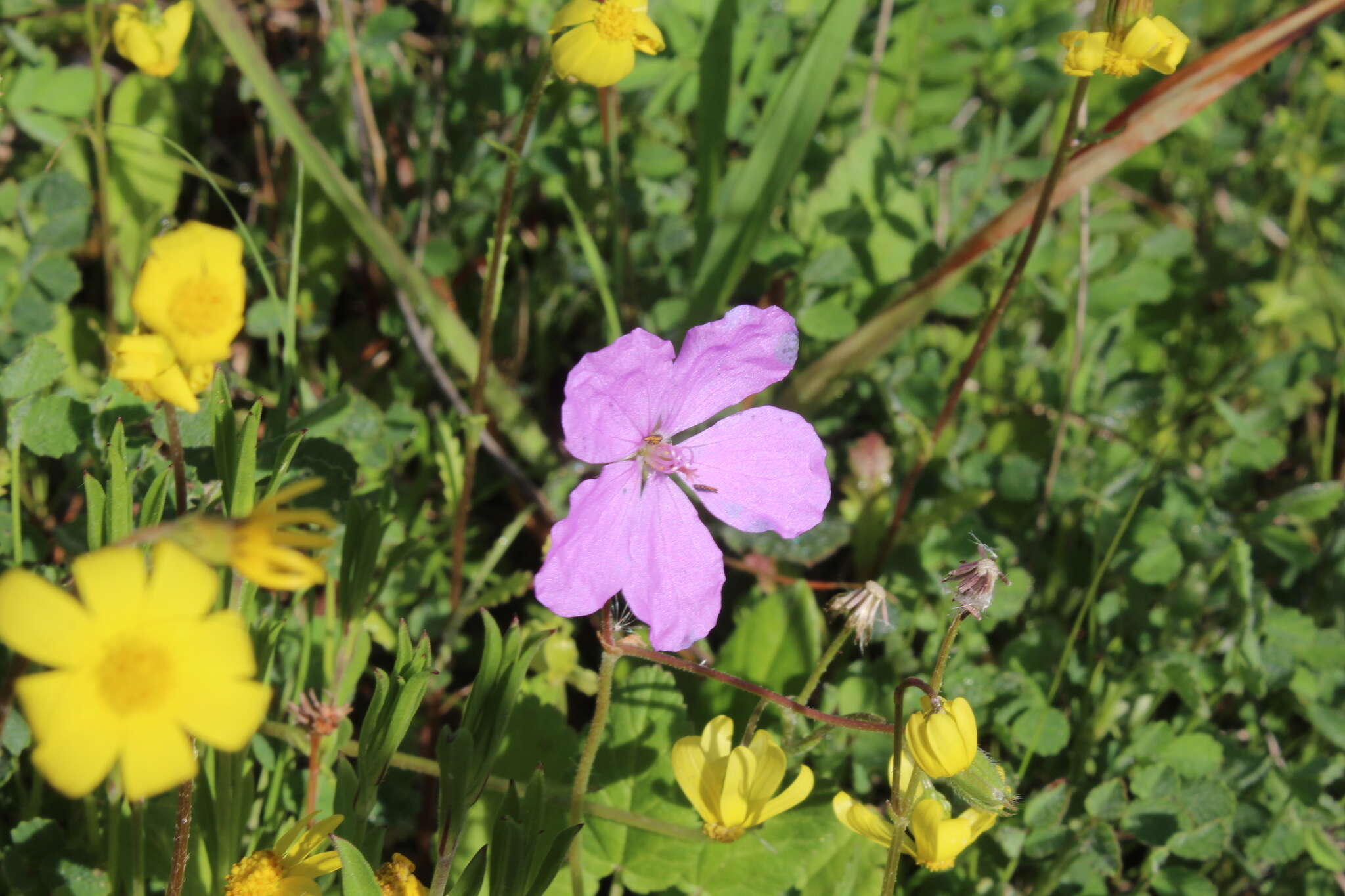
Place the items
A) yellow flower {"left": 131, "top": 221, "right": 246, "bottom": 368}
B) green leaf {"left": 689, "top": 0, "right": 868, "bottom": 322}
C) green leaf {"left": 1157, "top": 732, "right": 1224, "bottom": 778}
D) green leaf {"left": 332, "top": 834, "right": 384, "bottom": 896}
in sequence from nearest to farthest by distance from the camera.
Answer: yellow flower {"left": 131, "top": 221, "right": 246, "bottom": 368} < green leaf {"left": 332, "top": 834, "right": 384, "bottom": 896} < green leaf {"left": 1157, "top": 732, "right": 1224, "bottom": 778} < green leaf {"left": 689, "top": 0, "right": 868, "bottom": 322}

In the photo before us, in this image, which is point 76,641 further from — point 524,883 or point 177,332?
point 524,883

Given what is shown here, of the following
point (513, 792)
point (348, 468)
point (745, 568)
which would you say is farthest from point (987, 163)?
point (513, 792)

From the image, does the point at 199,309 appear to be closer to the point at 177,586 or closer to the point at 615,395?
the point at 177,586

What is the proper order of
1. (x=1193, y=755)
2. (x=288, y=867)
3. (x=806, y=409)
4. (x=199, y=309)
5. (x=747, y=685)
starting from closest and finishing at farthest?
(x=199, y=309)
(x=288, y=867)
(x=747, y=685)
(x=1193, y=755)
(x=806, y=409)

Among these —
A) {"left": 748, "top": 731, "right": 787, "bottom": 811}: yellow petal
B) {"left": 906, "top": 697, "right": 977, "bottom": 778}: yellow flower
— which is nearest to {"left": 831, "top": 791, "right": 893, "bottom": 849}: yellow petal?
{"left": 748, "top": 731, "right": 787, "bottom": 811}: yellow petal

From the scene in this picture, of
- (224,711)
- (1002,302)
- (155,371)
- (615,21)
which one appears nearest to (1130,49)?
(1002,302)

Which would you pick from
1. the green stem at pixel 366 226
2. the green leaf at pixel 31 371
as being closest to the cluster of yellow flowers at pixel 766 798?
the green stem at pixel 366 226

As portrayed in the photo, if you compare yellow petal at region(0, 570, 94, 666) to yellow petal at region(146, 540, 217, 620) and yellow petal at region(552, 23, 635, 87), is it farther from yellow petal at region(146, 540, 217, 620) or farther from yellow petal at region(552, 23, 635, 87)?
yellow petal at region(552, 23, 635, 87)
